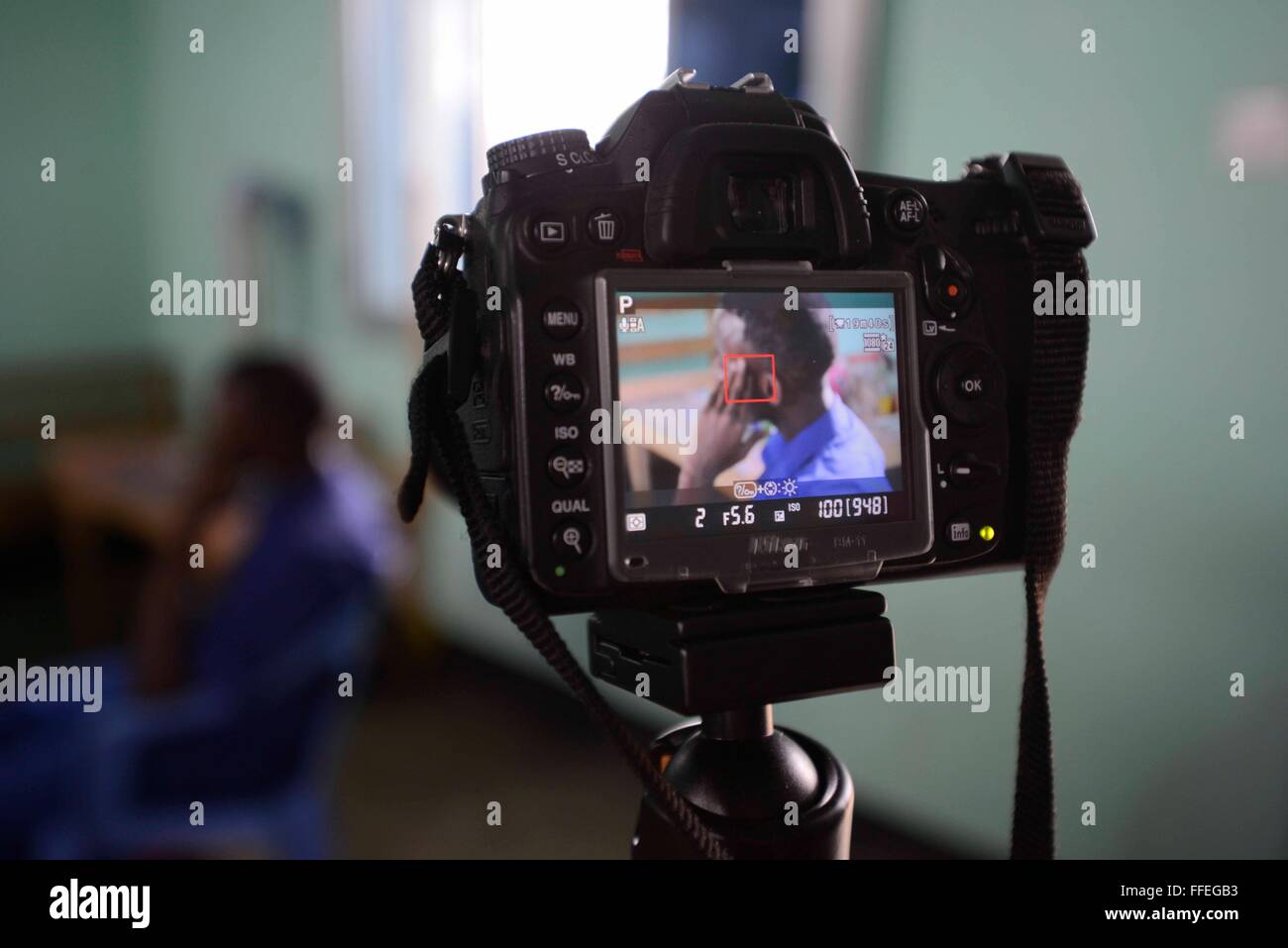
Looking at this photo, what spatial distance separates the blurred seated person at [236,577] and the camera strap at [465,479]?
0.76m

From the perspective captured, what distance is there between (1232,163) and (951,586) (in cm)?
70

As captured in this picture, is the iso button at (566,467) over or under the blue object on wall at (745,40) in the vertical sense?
under

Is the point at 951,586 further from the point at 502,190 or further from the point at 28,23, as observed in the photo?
the point at 28,23

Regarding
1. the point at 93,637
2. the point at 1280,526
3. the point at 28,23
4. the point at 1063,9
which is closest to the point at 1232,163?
the point at 1063,9

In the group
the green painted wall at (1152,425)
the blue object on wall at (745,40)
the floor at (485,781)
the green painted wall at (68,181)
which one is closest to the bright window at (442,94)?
the blue object on wall at (745,40)

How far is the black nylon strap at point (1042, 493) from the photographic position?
0.69m

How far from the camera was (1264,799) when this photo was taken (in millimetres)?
1196

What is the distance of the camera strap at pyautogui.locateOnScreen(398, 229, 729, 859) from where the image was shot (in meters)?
0.58

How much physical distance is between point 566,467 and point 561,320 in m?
0.09

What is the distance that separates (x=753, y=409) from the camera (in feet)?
1.95

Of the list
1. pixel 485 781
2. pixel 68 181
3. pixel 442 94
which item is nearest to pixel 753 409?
pixel 485 781

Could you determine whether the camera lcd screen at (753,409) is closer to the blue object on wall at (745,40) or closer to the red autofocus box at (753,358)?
the red autofocus box at (753,358)

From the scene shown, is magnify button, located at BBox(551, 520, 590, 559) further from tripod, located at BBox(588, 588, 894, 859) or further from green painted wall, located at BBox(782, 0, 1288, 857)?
green painted wall, located at BBox(782, 0, 1288, 857)

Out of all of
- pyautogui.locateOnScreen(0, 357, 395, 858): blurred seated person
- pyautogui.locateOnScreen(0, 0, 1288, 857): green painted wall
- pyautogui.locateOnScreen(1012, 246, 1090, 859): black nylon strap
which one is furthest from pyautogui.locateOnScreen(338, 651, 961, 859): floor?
pyautogui.locateOnScreen(1012, 246, 1090, 859): black nylon strap
